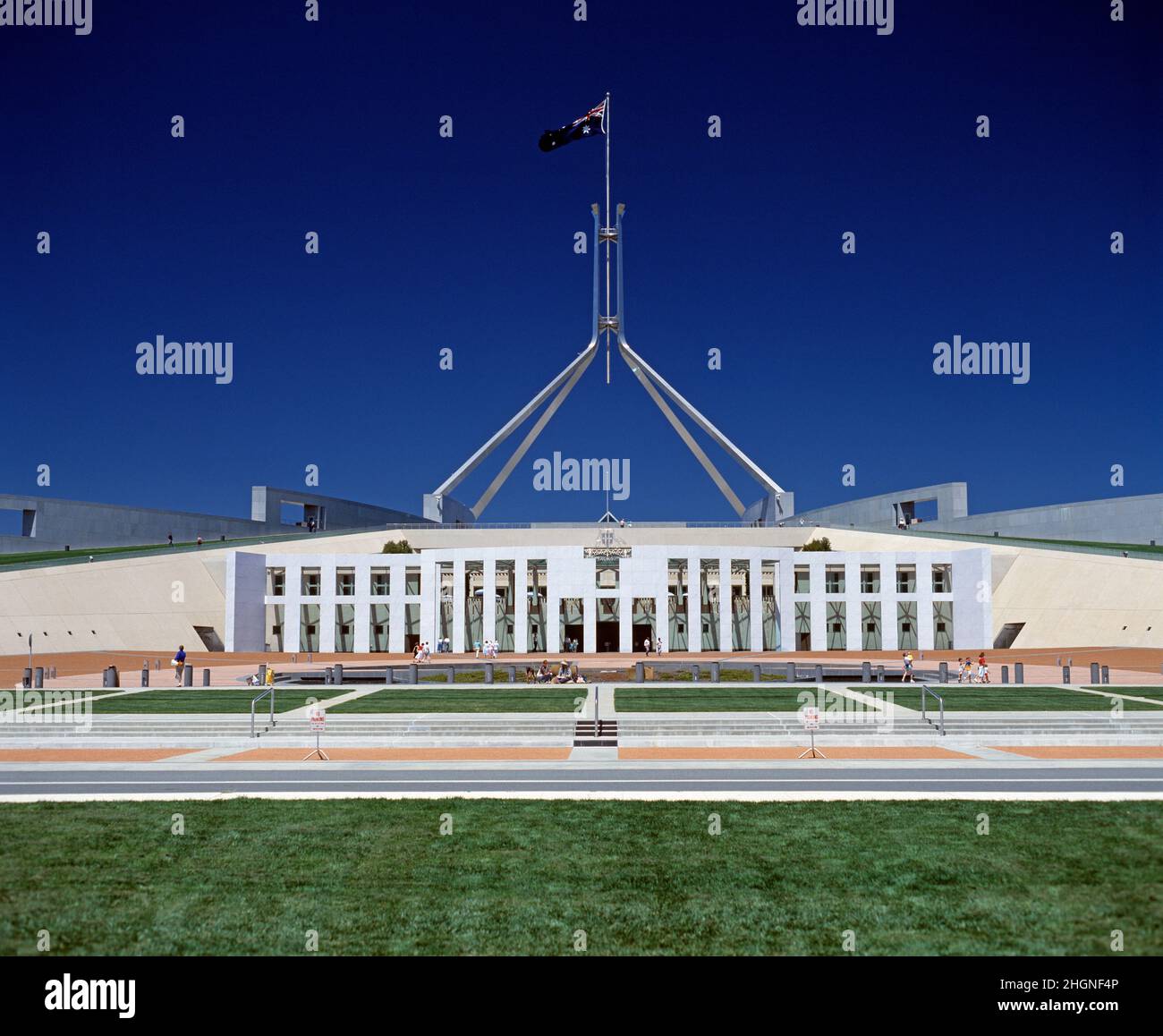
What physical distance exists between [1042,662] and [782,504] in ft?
106

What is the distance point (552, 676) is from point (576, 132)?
45717 mm

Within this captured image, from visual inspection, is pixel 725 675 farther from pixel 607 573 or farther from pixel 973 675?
pixel 607 573

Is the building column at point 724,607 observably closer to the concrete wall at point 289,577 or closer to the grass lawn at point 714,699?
the concrete wall at point 289,577

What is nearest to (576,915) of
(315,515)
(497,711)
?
(497,711)

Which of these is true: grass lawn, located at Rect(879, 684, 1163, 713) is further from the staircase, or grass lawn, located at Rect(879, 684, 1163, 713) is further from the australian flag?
the australian flag

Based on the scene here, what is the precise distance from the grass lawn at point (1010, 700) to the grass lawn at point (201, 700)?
16.9 m

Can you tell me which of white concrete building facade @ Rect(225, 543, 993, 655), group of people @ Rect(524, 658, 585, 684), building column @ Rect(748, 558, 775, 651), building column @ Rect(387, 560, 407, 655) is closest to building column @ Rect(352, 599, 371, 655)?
white concrete building facade @ Rect(225, 543, 993, 655)

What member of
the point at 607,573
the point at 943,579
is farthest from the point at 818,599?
the point at 607,573

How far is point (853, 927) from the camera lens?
6906 mm

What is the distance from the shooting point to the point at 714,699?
2605 centimetres

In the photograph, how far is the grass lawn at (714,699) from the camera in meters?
23.2

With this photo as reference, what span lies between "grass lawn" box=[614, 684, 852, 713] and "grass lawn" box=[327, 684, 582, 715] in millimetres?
1574

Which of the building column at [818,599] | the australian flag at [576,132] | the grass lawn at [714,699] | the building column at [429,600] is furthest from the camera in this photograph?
the australian flag at [576,132]

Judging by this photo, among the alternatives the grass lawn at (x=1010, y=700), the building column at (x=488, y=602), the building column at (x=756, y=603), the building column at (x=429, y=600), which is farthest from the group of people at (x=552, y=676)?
the building column at (x=756, y=603)
